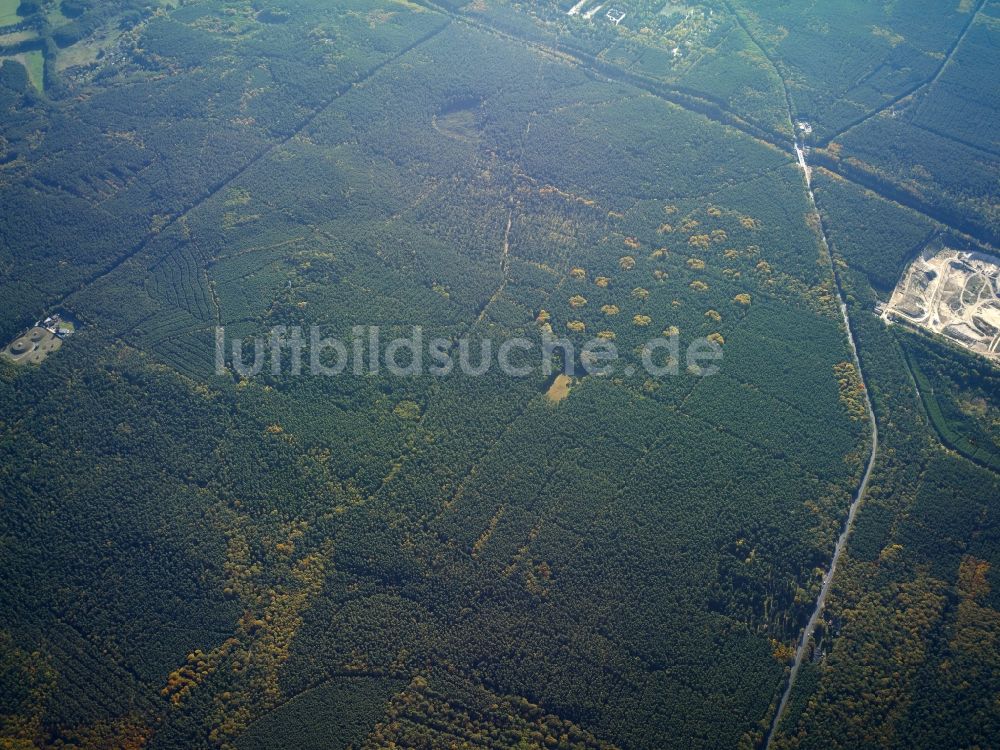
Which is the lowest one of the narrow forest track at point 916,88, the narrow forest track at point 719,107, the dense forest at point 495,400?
the dense forest at point 495,400

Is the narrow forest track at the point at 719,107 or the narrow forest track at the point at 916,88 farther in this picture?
the narrow forest track at the point at 916,88

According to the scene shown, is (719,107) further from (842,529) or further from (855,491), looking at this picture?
(842,529)

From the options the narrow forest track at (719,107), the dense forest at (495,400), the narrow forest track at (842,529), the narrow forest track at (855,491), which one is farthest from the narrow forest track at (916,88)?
the narrow forest track at (842,529)

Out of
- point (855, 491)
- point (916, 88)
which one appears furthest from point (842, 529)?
point (916, 88)

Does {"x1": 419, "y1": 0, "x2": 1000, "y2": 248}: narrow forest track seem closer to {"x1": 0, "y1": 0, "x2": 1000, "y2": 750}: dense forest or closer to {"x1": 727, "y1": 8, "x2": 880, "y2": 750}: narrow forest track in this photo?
{"x1": 0, "y1": 0, "x2": 1000, "y2": 750}: dense forest

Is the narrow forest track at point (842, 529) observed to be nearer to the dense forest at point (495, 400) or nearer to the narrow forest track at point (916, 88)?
the dense forest at point (495, 400)

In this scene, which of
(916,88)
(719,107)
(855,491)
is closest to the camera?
(855,491)

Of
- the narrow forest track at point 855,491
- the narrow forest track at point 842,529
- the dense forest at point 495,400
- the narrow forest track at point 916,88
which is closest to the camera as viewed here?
the narrow forest track at point 842,529

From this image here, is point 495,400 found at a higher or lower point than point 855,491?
lower

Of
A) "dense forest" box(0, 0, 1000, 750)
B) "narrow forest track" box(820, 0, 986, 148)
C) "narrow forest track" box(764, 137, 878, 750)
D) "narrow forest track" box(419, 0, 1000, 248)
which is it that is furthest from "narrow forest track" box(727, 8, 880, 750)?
"narrow forest track" box(820, 0, 986, 148)
